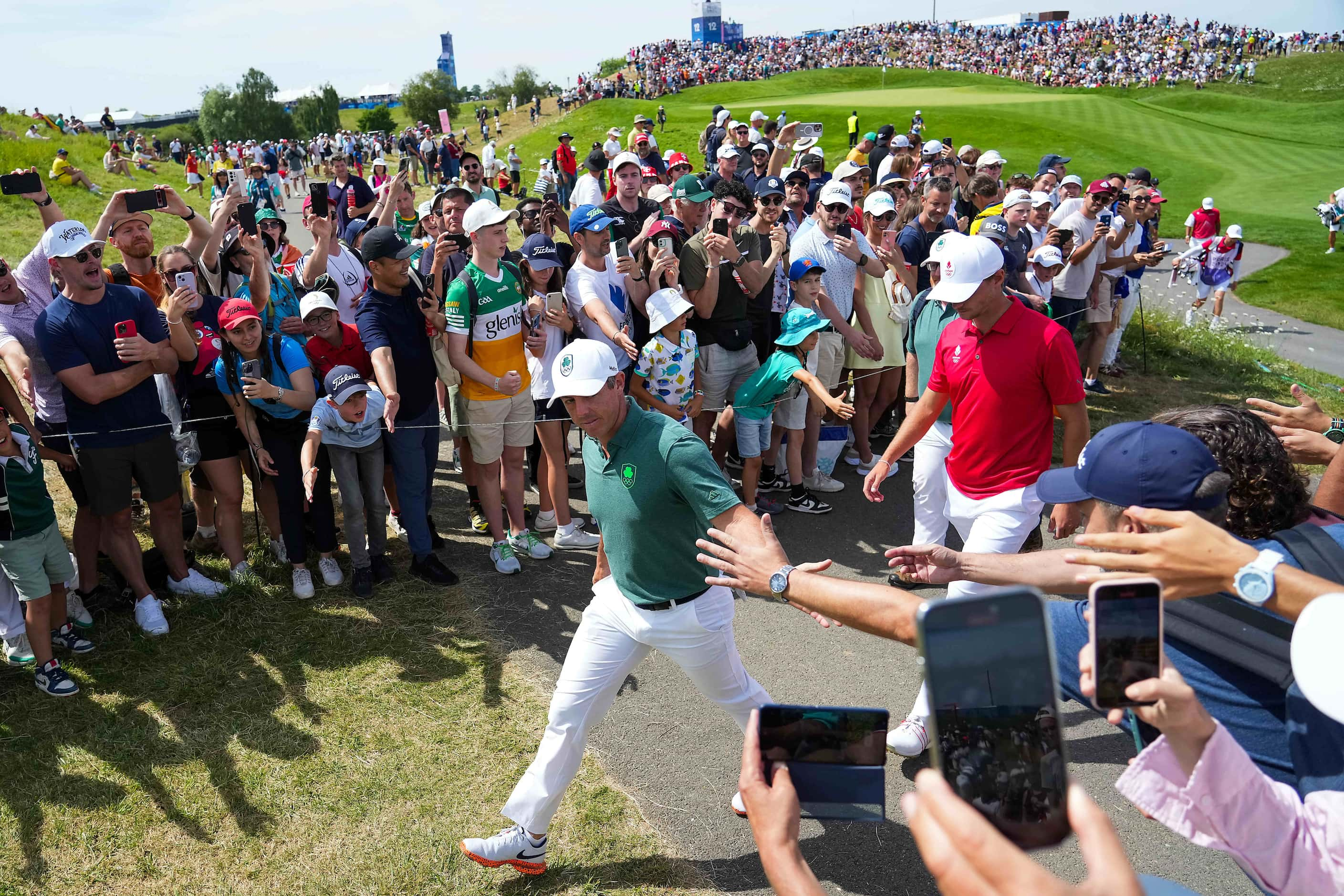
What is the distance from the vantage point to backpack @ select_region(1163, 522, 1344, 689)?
2.34 meters

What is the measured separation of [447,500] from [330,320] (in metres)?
2.25

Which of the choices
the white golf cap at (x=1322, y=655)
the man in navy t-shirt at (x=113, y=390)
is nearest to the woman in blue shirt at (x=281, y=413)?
the man in navy t-shirt at (x=113, y=390)

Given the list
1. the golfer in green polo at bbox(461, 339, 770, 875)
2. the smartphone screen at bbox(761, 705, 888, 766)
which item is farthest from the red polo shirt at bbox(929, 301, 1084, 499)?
the smartphone screen at bbox(761, 705, 888, 766)

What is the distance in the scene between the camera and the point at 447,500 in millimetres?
7828

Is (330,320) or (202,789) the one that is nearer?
(202,789)

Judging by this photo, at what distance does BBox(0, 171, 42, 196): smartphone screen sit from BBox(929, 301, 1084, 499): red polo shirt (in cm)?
611

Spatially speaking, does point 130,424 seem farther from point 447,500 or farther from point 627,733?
point 627,733

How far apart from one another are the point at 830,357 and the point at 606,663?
4.63m

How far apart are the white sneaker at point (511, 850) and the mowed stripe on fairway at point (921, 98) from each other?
36.8 meters

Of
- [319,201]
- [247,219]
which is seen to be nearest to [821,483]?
[319,201]

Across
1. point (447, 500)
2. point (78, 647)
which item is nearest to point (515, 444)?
point (447, 500)

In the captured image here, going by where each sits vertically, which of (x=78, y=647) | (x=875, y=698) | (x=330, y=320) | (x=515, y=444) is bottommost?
(x=875, y=698)

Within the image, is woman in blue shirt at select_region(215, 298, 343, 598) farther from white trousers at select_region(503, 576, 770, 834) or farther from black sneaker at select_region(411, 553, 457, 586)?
white trousers at select_region(503, 576, 770, 834)

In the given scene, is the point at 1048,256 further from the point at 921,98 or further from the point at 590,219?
the point at 921,98
